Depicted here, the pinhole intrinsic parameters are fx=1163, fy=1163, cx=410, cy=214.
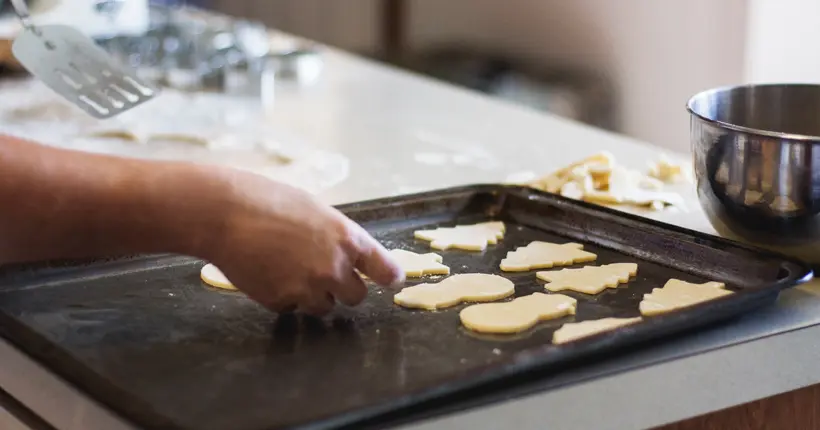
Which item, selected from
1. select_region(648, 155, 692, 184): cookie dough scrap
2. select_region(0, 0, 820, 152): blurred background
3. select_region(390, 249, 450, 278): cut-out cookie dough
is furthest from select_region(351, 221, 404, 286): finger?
select_region(0, 0, 820, 152): blurred background

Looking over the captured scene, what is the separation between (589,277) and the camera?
0.94 m

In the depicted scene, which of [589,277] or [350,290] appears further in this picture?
[589,277]

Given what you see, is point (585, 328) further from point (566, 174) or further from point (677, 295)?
point (566, 174)

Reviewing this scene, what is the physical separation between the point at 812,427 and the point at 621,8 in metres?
2.17

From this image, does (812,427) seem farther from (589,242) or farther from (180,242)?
(180,242)

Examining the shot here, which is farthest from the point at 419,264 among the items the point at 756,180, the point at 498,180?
the point at 498,180

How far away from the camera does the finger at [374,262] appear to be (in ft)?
2.71

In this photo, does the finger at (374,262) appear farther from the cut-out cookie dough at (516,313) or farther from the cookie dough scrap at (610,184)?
the cookie dough scrap at (610,184)

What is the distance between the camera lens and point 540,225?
1110 millimetres

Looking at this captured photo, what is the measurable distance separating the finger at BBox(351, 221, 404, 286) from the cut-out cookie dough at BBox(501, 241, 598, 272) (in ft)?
0.54

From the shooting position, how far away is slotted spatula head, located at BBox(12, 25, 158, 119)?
140cm

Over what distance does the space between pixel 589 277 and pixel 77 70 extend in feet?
2.56

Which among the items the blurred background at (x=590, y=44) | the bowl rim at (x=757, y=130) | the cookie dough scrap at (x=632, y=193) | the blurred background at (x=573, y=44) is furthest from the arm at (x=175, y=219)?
the blurred background at (x=590, y=44)

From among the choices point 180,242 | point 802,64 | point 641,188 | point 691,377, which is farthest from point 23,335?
point 802,64
